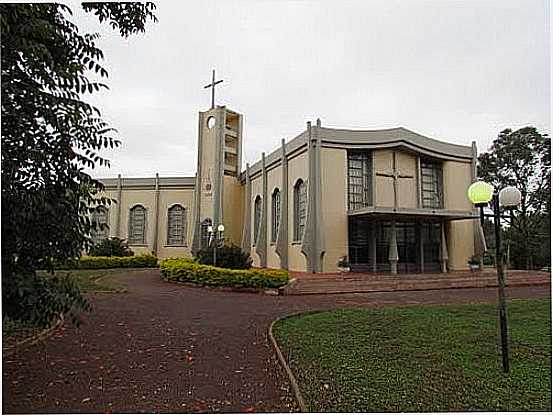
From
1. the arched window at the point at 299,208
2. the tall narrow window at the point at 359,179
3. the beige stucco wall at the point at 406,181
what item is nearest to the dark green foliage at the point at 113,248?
the arched window at the point at 299,208

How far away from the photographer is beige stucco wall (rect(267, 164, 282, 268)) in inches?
779

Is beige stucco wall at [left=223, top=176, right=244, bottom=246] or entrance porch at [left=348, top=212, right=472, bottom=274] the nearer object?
entrance porch at [left=348, top=212, right=472, bottom=274]

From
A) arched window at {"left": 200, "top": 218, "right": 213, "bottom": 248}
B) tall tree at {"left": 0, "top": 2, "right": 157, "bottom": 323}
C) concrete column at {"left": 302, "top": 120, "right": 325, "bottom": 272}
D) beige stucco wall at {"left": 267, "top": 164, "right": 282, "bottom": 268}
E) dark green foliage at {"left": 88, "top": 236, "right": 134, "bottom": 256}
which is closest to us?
tall tree at {"left": 0, "top": 2, "right": 157, "bottom": 323}

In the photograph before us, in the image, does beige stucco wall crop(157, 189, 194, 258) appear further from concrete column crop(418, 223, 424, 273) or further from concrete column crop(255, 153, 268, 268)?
concrete column crop(418, 223, 424, 273)

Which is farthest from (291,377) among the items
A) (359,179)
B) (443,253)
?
(443,253)

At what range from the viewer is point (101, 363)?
5.08 m

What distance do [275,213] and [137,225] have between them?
35.9 feet

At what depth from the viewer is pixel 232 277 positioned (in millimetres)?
13125

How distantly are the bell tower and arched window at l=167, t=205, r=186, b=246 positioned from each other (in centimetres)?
214

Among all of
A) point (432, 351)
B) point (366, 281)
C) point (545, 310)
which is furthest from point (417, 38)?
point (366, 281)

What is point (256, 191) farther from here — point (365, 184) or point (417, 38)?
point (417, 38)

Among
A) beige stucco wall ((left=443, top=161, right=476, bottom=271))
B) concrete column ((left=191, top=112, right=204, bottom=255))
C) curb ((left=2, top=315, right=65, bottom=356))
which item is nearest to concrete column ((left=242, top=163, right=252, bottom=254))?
concrete column ((left=191, top=112, right=204, bottom=255))

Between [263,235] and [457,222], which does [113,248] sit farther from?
[457,222]

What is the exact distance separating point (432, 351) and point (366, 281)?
838 centimetres
